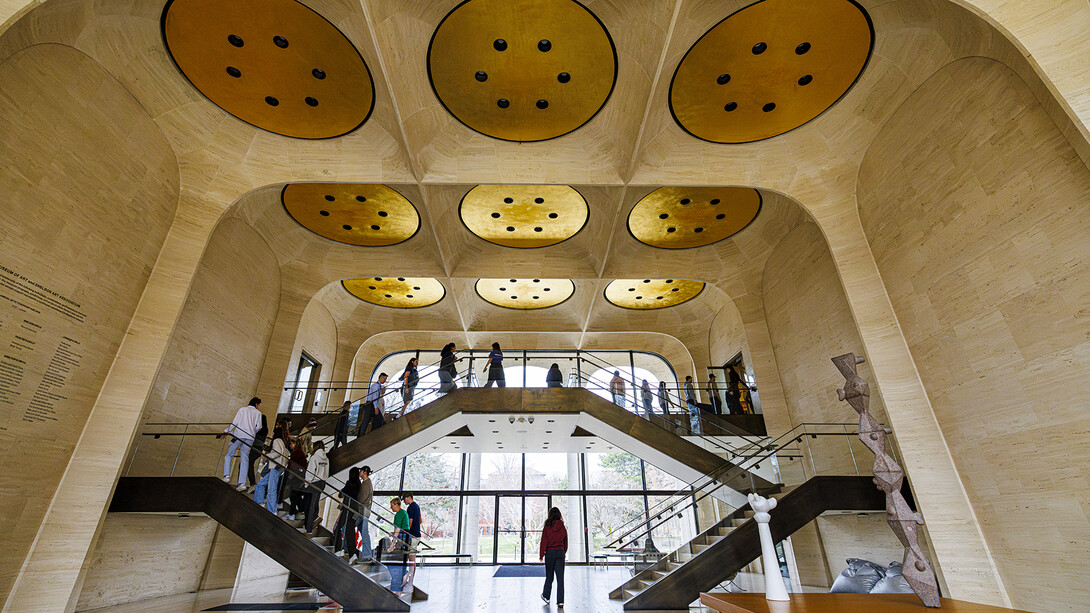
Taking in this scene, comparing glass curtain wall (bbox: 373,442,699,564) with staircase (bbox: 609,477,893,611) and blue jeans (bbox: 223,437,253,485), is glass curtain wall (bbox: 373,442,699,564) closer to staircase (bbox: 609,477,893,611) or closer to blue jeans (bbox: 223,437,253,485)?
staircase (bbox: 609,477,893,611)

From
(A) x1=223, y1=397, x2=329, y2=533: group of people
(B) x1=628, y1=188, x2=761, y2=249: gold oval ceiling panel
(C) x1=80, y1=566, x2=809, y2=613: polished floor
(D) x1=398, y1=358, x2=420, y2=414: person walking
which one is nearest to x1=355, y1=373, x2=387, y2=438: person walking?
(D) x1=398, y1=358, x2=420, y2=414: person walking

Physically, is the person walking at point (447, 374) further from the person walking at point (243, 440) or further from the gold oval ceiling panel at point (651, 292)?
the gold oval ceiling panel at point (651, 292)

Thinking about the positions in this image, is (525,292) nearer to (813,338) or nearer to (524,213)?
(524,213)

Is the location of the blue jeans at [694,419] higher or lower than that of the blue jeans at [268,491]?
higher

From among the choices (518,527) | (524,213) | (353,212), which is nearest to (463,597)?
(524,213)

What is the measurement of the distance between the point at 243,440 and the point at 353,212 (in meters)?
6.50

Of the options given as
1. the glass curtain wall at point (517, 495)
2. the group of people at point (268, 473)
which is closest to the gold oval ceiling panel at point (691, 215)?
the group of people at point (268, 473)

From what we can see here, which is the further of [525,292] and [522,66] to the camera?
[525,292]

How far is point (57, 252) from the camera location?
7.04 m

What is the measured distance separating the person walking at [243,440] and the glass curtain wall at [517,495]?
1096 centimetres

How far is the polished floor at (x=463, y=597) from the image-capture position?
26.7 feet

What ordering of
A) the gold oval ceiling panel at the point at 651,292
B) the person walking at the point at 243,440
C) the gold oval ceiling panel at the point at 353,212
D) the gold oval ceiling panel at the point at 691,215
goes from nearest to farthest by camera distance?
the person walking at the point at 243,440 < the gold oval ceiling panel at the point at 353,212 < the gold oval ceiling panel at the point at 691,215 < the gold oval ceiling panel at the point at 651,292

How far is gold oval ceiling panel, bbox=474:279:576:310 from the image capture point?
1755 cm

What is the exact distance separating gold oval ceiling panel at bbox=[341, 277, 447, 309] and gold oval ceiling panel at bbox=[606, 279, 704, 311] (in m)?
6.43
